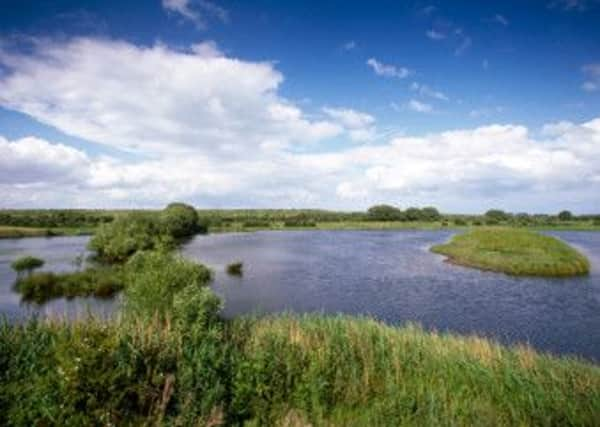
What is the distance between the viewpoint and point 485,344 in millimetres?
12547

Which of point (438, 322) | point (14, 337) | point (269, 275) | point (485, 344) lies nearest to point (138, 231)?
point (269, 275)

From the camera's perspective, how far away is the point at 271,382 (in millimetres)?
9508

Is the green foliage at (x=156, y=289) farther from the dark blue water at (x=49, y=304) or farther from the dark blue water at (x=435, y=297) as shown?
the dark blue water at (x=435, y=297)

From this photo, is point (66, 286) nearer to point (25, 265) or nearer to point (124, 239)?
point (25, 265)

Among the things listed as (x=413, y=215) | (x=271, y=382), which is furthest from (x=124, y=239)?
(x=413, y=215)

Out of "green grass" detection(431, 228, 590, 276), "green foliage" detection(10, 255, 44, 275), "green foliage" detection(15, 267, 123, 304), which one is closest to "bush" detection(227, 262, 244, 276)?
"green foliage" detection(15, 267, 123, 304)

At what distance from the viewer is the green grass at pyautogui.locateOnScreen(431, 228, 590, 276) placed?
4144 cm

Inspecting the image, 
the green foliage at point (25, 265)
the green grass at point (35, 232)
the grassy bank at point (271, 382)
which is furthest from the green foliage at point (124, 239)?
the green grass at point (35, 232)

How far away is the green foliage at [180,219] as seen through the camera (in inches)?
3458

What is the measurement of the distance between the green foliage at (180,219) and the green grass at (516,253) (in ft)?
180

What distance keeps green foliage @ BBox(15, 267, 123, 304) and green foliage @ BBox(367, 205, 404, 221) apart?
142867mm

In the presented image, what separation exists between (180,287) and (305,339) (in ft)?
34.8

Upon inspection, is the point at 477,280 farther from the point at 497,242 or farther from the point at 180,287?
the point at 180,287

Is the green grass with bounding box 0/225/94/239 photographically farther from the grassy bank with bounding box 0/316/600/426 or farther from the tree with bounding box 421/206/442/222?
the tree with bounding box 421/206/442/222
